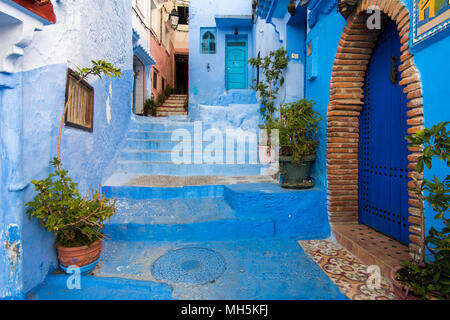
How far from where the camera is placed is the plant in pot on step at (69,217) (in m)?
2.10

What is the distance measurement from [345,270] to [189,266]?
5.15 ft

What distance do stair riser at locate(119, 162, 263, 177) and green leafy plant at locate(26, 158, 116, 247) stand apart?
2.28 m

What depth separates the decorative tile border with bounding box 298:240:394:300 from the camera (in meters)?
2.08

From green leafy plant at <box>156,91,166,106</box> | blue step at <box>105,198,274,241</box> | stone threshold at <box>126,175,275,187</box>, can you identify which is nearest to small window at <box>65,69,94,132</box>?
stone threshold at <box>126,175,275,187</box>

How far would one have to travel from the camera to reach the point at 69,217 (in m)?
2.17

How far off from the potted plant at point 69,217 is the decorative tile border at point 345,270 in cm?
222

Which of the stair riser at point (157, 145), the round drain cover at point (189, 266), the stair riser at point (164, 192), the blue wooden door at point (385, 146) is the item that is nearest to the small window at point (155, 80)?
the stair riser at point (157, 145)

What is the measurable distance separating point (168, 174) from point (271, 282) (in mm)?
3026

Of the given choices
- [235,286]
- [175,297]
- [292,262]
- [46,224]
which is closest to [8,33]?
[46,224]

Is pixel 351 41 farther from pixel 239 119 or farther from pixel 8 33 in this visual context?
pixel 239 119

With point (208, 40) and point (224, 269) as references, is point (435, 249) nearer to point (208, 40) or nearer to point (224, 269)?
point (224, 269)

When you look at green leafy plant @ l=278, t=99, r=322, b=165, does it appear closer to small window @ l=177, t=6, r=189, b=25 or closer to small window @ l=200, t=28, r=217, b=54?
small window @ l=200, t=28, r=217, b=54
